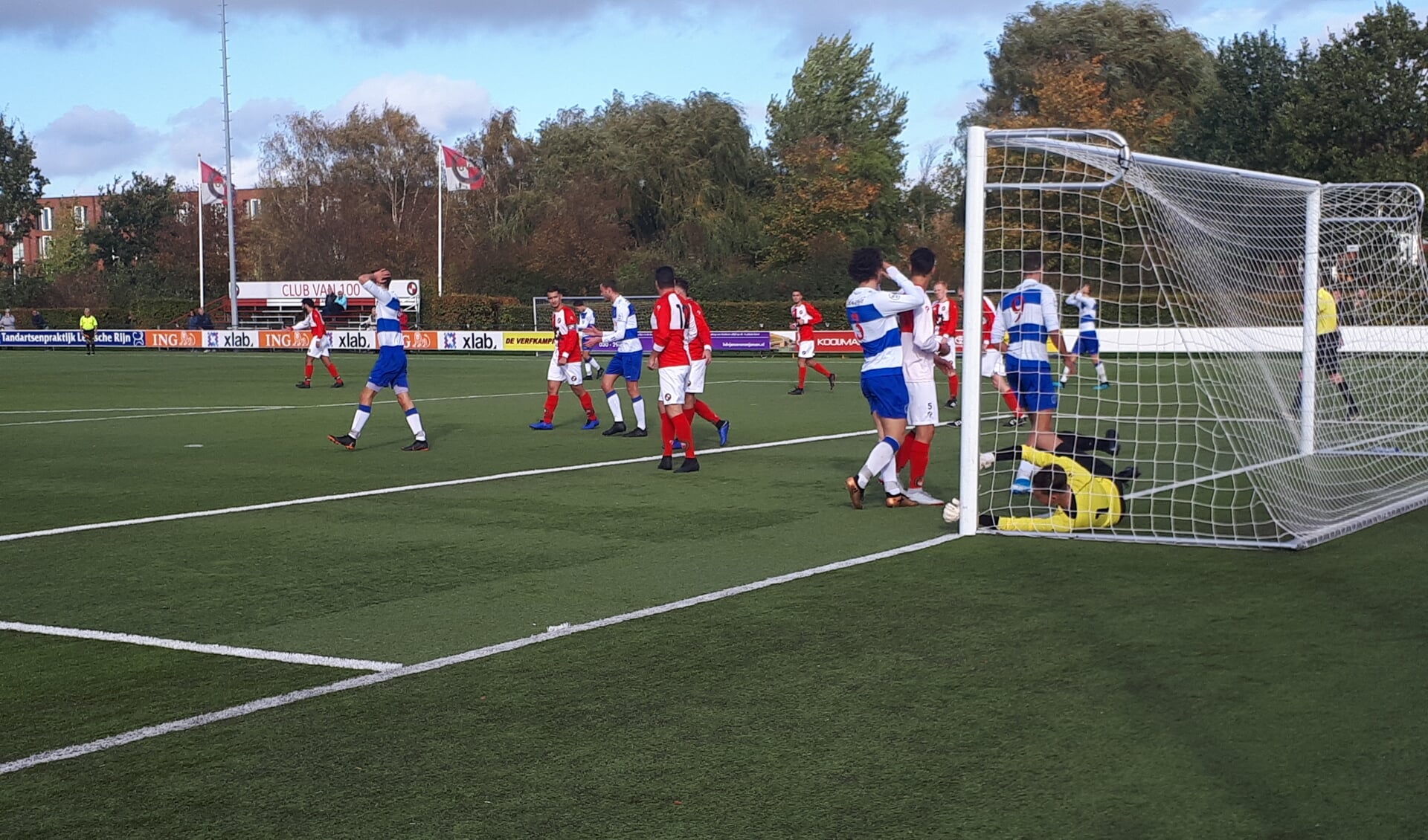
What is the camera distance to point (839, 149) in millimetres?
58781

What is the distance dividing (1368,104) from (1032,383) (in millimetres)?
41981

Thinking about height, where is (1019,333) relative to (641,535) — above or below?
above

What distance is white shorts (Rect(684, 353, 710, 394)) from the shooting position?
13.3m

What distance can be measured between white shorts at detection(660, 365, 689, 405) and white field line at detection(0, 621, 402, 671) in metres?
6.74

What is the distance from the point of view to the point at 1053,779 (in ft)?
13.7

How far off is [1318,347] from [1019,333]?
12.6ft

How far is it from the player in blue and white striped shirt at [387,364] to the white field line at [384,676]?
25.6 feet

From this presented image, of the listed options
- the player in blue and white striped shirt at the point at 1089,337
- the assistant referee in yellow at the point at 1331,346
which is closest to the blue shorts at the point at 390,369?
the player in blue and white striped shirt at the point at 1089,337

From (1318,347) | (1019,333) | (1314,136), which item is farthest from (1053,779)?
(1314,136)

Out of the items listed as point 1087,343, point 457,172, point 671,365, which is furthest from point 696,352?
point 457,172

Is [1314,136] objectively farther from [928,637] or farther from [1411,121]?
[928,637]

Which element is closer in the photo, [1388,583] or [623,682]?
[623,682]

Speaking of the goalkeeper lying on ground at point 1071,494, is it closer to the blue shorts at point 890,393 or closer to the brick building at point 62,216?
the blue shorts at point 890,393

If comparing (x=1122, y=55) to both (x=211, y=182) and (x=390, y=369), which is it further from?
(x=390, y=369)
